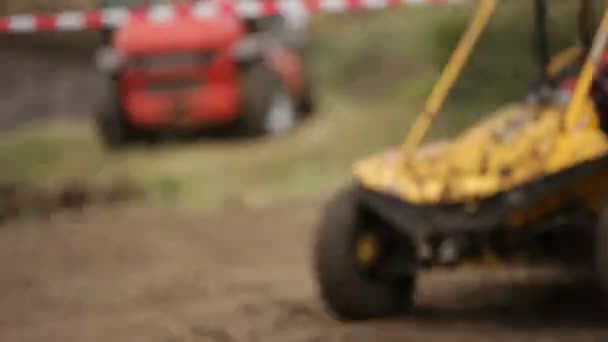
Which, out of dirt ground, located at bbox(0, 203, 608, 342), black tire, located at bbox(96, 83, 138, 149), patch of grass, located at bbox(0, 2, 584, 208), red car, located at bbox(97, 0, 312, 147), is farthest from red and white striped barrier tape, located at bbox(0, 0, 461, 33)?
dirt ground, located at bbox(0, 203, 608, 342)

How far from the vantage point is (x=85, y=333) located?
4953mm

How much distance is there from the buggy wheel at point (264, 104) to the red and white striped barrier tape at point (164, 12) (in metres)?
0.57

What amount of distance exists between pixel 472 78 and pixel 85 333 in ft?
15.4

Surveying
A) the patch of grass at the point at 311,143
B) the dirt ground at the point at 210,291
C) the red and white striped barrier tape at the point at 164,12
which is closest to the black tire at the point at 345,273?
the dirt ground at the point at 210,291

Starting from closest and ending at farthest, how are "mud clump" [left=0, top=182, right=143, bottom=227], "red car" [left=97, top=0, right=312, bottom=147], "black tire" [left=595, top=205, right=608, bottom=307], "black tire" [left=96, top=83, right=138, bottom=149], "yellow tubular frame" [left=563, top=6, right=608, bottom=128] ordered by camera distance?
"black tire" [left=595, top=205, right=608, bottom=307] < "yellow tubular frame" [left=563, top=6, right=608, bottom=128] < "mud clump" [left=0, top=182, right=143, bottom=227] < "red car" [left=97, top=0, right=312, bottom=147] < "black tire" [left=96, top=83, right=138, bottom=149]

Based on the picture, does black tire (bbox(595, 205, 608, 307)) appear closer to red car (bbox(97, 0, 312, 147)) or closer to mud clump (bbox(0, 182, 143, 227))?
mud clump (bbox(0, 182, 143, 227))

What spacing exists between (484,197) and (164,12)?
6.41m

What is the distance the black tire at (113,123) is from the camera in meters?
11.2

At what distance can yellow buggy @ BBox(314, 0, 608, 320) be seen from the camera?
457cm

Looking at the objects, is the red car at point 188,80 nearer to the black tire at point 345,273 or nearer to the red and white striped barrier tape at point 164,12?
the red and white striped barrier tape at point 164,12

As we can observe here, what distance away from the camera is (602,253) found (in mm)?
4230

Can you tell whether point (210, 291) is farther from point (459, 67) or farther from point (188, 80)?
point (188, 80)

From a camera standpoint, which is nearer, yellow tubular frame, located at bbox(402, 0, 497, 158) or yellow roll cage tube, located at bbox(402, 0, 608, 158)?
yellow roll cage tube, located at bbox(402, 0, 608, 158)

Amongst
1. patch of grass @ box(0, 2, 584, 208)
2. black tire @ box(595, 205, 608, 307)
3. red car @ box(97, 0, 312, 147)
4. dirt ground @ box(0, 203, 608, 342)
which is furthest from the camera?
red car @ box(97, 0, 312, 147)
